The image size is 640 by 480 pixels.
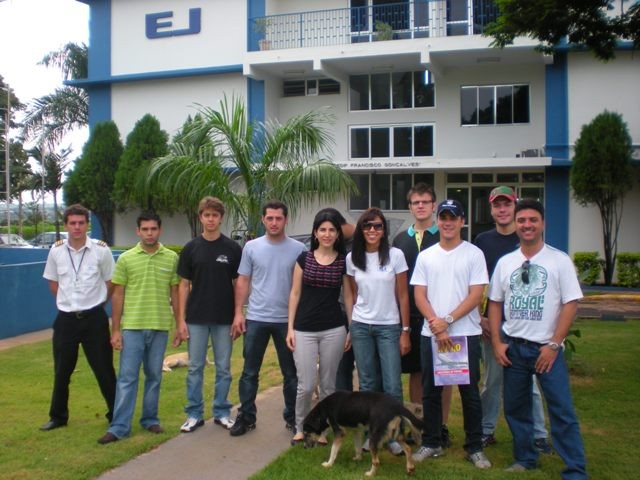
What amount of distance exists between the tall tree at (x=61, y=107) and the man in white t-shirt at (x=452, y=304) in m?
25.2

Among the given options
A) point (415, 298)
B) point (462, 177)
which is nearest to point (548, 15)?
point (415, 298)

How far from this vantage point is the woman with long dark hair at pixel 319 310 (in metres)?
5.50

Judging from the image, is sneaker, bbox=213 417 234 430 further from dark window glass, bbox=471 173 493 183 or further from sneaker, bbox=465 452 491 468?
dark window glass, bbox=471 173 493 183

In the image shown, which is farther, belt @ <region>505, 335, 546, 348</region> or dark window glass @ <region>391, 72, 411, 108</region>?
dark window glass @ <region>391, 72, 411, 108</region>

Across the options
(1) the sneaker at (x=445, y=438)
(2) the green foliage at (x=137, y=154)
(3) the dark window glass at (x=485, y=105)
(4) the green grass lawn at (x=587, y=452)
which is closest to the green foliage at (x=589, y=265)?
(3) the dark window glass at (x=485, y=105)

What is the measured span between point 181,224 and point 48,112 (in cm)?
882

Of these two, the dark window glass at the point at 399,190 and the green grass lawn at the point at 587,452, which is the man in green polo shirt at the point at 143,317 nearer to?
the green grass lawn at the point at 587,452

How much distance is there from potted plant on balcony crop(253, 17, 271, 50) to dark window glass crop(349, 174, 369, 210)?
4.73 metres

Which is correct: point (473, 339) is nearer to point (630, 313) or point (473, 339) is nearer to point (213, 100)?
point (630, 313)

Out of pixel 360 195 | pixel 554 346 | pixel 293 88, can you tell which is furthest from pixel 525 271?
pixel 293 88

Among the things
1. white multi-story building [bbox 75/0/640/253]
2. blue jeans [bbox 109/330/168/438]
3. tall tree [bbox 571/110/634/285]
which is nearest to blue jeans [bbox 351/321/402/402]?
blue jeans [bbox 109/330/168/438]

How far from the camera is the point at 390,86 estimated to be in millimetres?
21734

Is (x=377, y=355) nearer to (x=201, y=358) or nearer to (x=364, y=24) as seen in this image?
(x=201, y=358)

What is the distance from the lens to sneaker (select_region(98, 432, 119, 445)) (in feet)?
18.7
